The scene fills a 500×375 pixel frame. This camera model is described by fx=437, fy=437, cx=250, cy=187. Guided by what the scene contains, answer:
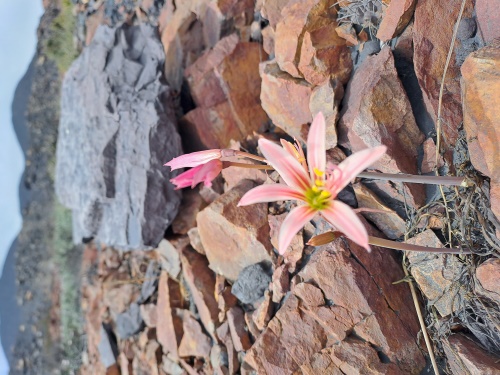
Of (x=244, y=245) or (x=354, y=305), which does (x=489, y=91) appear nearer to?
(x=354, y=305)

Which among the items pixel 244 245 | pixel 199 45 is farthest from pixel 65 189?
pixel 244 245

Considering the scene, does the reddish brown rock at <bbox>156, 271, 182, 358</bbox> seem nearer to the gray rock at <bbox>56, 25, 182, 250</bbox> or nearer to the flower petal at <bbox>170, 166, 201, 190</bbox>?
the gray rock at <bbox>56, 25, 182, 250</bbox>

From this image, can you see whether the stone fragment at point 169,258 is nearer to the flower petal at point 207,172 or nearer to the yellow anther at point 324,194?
the flower petal at point 207,172

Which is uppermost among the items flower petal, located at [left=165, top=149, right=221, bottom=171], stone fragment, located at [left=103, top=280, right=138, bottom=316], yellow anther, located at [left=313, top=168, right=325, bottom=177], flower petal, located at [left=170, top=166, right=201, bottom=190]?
flower petal, located at [left=165, top=149, right=221, bottom=171]

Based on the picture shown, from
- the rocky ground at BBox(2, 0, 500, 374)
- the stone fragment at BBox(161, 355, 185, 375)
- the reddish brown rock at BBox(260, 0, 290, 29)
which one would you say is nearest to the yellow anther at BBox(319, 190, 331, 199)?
the rocky ground at BBox(2, 0, 500, 374)

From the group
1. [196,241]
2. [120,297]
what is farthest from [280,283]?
[120,297]

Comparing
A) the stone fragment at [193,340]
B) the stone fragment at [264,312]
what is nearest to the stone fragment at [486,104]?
the stone fragment at [264,312]
